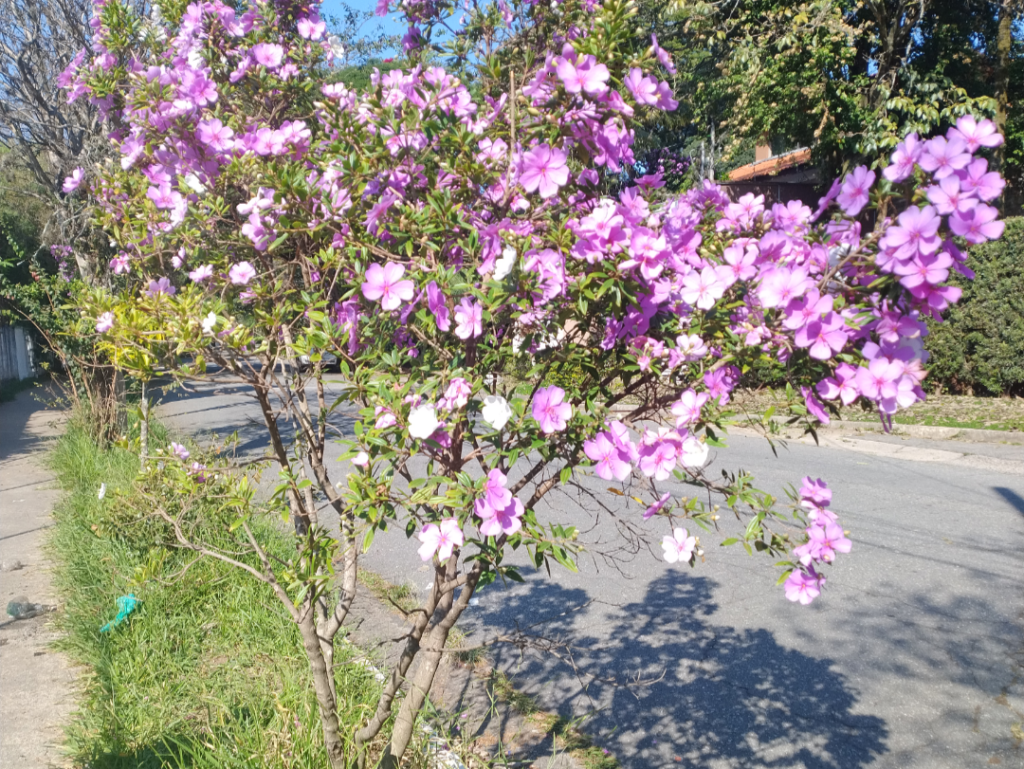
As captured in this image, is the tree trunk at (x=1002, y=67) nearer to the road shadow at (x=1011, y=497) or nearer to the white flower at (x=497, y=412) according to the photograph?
the road shadow at (x=1011, y=497)

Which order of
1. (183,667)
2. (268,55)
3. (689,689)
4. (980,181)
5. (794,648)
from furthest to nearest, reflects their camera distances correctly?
(794,648), (689,689), (183,667), (268,55), (980,181)

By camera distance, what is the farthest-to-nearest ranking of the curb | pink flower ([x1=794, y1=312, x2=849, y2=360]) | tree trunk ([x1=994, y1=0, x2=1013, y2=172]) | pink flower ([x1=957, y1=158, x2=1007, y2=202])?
tree trunk ([x1=994, y1=0, x2=1013, y2=172]), the curb, pink flower ([x1=794, y1=312, x2=849, y2=360]), pink flower ([x1=957, y1=158, x2=1007, y2=202])

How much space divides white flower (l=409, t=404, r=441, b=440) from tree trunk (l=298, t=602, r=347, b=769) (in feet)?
3.37

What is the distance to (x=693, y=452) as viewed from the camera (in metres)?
1.64

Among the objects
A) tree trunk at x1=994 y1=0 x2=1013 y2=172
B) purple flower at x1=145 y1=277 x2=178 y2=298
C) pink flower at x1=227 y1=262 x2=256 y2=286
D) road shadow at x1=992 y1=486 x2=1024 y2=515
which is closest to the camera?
purple flower at x1=145 y1=277 x2=178 y2=298

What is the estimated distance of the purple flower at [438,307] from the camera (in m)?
1.79

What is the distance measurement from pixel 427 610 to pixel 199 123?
5.49 feet

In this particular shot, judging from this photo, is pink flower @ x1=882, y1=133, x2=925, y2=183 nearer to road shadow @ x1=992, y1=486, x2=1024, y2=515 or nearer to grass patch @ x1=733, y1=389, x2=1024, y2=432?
road shadow @ x1=992, y1=486, x2=1024, y2=515

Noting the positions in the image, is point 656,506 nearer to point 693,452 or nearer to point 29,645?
point 693,452

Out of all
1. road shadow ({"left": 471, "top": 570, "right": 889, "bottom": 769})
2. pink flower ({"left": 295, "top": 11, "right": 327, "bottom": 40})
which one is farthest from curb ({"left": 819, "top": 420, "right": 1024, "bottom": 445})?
pink flower ({"left": 295, "top": 11, "right": 327, "bottom": 40})

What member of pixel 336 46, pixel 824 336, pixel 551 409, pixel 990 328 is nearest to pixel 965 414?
pixel 990 328

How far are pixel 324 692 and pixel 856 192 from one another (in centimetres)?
202

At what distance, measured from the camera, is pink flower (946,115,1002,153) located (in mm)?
1419

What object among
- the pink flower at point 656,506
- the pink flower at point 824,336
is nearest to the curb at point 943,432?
the pink flower at point 656,506
